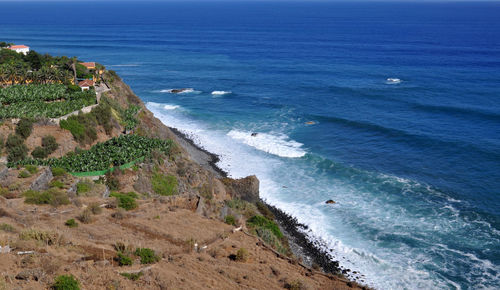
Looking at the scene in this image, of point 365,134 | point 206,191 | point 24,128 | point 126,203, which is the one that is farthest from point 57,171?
point 365,134

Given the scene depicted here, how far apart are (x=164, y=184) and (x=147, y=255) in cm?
1665

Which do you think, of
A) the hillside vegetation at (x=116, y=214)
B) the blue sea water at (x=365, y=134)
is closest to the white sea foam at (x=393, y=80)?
the blue sea water at (x=365, y=134)

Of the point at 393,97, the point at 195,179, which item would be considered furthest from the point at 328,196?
the point at 393,97

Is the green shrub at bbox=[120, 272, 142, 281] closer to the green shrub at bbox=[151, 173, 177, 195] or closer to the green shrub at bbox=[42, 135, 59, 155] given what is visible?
the green shrub at bbox=[151, 173, 177, 195]

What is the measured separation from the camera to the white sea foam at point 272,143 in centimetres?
5425

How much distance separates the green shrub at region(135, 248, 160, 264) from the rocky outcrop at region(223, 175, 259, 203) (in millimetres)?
20241

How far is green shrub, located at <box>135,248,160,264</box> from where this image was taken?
1928 cm

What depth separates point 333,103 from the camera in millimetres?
74000

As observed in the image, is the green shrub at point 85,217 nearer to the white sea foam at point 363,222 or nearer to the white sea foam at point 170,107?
the white sea foam at point 363,222

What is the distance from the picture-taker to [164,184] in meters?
35.8

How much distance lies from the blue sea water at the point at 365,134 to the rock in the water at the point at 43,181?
2051 centimetres

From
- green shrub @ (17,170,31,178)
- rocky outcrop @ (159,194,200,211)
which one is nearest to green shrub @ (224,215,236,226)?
rocky outcrop @ (159,194,200,211)

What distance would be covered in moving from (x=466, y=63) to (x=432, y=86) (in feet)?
87.9

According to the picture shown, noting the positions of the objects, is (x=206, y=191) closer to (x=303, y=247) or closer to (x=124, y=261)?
(x=303, y=247)
